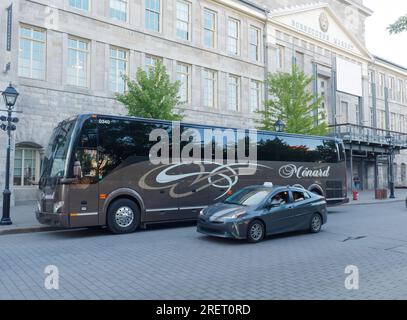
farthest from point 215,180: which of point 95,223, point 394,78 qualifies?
point 394,78

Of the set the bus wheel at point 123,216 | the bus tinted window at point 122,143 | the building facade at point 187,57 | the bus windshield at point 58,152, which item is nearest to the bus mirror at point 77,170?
the bus windshield at point 58,152

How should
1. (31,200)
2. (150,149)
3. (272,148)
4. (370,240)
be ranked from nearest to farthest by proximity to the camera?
(370,240) → (150,149) → (272,148) → (31,200)

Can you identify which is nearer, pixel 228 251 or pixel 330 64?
pixel 228 251

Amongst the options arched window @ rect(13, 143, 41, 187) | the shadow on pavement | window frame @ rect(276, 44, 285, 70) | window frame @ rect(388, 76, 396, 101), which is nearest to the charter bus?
the shadow on pavement

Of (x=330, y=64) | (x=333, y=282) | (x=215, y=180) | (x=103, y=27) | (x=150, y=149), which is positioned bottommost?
(x=333, y=282)

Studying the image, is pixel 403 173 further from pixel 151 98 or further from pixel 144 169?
pixel 144 169

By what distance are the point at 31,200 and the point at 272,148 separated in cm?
1218

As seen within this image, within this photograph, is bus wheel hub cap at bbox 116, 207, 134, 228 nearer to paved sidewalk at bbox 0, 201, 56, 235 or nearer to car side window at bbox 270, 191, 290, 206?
paved sidewalk at bbox 0, 201, 56, 235

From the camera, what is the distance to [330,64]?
134 ft

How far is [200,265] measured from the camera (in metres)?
7.78

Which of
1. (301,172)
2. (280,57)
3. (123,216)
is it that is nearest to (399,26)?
(123,216)

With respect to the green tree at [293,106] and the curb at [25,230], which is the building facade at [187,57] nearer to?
the green tree at [293,106]

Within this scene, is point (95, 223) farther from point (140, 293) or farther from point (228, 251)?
point (140, 293)

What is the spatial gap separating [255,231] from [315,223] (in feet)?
8.74
